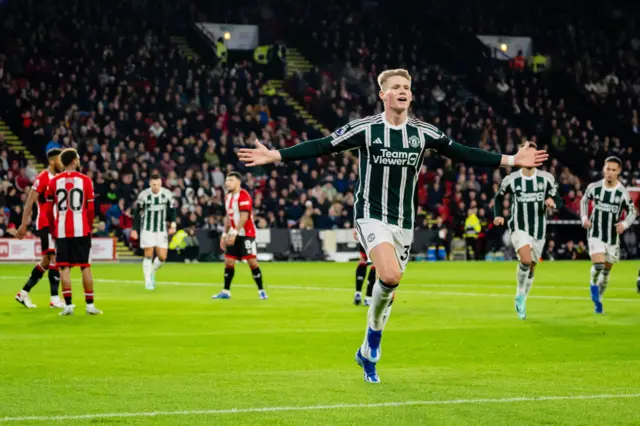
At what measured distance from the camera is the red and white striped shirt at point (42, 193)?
690 inches

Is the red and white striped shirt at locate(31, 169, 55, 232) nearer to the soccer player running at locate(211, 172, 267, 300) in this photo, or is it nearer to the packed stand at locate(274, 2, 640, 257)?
the soccer player running at locate(211, 172, 267, 300)

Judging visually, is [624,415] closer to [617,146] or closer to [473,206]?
[473,206]

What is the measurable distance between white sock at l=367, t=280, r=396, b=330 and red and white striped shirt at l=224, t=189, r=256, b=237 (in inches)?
462

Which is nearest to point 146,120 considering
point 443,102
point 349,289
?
point 443,102

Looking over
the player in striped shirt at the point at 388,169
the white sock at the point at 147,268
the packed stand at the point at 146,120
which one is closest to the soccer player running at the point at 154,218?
the white sock at the point at 147,268

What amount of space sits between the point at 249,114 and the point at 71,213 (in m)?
29.9

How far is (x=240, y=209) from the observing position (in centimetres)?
2145

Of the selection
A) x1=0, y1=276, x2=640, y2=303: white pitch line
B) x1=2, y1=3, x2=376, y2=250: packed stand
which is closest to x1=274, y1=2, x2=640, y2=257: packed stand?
x1=2, y1=3, x2=376, y2=250: packed stand

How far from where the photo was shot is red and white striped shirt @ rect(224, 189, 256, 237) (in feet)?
70.4

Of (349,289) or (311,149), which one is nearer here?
(311,149)

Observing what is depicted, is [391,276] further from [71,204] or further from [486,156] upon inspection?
[71,204]

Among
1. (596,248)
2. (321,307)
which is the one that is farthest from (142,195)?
(596,248)

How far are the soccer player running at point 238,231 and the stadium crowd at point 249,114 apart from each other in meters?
15.9

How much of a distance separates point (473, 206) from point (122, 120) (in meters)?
13.2
